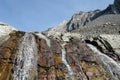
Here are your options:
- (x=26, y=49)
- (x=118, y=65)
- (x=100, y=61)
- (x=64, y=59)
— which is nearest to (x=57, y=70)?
(x=64, y=59)

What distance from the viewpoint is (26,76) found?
80.7 feet

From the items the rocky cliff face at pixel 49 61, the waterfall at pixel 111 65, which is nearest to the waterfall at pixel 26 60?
the rocky cliff face at pixel 49 61

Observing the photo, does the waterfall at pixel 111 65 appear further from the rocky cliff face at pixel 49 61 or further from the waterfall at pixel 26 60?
the waterfall at pixel 26 60

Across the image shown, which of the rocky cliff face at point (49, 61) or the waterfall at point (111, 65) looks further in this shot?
the waterfall at point (111, 65)

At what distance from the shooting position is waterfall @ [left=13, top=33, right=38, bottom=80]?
975 inches

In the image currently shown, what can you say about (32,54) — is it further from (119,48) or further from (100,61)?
(119,48)

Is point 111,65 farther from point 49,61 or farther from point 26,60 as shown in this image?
point 26,60

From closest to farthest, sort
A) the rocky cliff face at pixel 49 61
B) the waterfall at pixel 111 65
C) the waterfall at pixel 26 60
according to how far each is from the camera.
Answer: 1. the waterfall at pixel 26 60
2. the rocky cliff face at pixel 49 61
3. the waterfall at pixel 111 65

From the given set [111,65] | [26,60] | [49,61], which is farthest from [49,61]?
[111,65]

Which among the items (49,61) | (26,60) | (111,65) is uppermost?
(26,60)

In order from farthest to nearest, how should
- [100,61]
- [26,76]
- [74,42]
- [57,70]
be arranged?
[74,42] < [100,61] < [57,70] < [26,76]

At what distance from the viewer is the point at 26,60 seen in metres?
26.7

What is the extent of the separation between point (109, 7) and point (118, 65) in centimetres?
9056

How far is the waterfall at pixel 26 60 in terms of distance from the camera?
24766 mm
